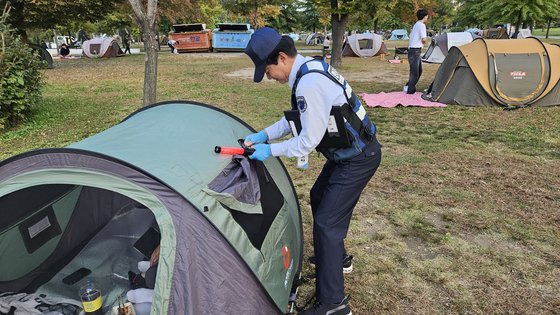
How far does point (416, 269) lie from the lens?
3416mm

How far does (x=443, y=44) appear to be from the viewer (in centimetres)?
1908

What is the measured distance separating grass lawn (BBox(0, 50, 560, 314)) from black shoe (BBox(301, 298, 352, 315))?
0.86 feet

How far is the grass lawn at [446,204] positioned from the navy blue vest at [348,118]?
120 cm

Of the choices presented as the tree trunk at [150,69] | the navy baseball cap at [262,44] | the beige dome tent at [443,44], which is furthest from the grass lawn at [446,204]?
the beige dome tent at [443,44]

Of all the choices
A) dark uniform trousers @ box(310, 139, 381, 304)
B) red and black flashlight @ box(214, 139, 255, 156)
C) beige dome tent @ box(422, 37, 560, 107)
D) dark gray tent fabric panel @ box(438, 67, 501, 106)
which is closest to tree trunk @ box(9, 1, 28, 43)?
dark gray tent fabric panel @ box(438, 67, 501, 106)

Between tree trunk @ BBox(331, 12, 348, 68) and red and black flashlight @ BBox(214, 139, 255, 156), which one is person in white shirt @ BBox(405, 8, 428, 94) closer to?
tree trunk @ BBox(331, 12, 348, 68)

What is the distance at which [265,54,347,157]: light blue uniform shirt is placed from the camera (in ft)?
7.60

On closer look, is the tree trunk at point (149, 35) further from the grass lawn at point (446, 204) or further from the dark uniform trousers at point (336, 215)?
the dark uniform trousers at point (336, 215)

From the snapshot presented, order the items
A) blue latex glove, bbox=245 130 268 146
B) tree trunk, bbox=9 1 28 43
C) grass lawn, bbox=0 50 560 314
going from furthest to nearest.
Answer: tree trunk, bbox=9 1 28 43 < grass lawn, bbox=0 50 560 314 < blue latex glove, bbox=245 130 268 146

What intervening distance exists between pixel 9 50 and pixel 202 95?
4614mm

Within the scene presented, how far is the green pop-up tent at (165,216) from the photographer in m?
2.08

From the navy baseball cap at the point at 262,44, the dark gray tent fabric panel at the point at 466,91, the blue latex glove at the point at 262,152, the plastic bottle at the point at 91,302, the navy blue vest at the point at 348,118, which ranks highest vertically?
the navy baseball cap at the point at 262,44

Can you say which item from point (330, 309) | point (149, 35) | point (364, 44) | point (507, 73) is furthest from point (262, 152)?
point (364, 44)

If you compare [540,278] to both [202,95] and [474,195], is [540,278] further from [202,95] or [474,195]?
[202,95]
